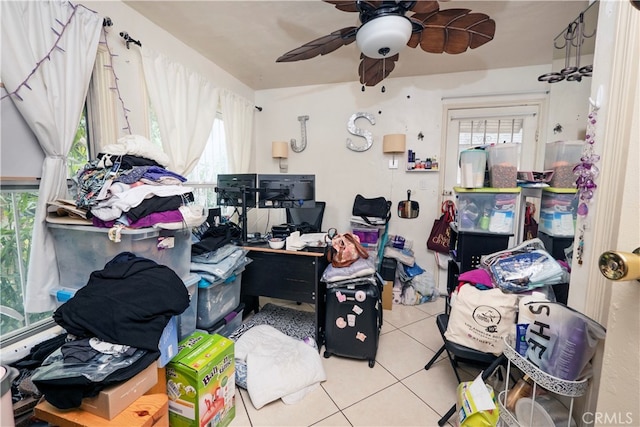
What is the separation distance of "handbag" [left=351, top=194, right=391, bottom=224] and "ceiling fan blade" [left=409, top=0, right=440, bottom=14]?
187cm

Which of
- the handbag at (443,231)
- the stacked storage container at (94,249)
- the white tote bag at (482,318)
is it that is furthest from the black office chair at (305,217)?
the white tote bag at (482,318)

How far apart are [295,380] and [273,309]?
1075 millimetres

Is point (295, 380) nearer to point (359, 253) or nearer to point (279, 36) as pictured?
point (359, 253)

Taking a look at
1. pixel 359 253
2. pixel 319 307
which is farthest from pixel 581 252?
pixel 319 307

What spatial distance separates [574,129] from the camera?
6.84ft

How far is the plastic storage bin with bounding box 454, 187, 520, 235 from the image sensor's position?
166 centimetres

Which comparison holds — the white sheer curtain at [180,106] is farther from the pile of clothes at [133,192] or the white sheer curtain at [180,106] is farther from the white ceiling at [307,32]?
the pile of clothes at [133,192]

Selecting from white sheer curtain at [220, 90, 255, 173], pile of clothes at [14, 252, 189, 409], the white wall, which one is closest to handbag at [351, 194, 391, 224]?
the white wall

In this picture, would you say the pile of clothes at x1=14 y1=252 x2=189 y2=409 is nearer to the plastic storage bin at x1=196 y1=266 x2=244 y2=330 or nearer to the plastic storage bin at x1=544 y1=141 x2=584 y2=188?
the plastic storage bin at x1=196 y1=266 x2=244 y2=330

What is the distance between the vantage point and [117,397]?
982mm

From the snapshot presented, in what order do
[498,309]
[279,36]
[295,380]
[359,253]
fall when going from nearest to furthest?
1. [498,309]
2. [295,380]
3. [359,253]
4. [279,36]

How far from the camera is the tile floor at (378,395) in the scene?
1.48 m

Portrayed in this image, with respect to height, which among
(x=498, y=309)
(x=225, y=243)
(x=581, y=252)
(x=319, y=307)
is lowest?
(x=319, y=307)

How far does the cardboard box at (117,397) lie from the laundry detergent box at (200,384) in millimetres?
200
